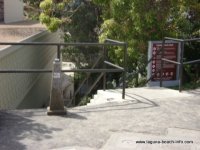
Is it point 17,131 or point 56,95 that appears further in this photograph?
point 56,95

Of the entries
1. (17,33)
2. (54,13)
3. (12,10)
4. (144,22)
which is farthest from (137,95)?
(12,10)

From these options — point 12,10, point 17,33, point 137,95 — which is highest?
point 12,10

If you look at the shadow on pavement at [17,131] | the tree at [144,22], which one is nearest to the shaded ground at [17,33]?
the tree at [144,22]

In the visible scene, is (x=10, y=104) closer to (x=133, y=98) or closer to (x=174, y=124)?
(x=133, y=98)

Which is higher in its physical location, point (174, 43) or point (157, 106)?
point (174, 43)

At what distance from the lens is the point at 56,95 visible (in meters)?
6.77

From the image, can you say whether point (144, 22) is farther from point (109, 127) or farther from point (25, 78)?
point (25, 78)

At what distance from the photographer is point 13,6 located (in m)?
26.1

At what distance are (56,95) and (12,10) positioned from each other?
2032 cm

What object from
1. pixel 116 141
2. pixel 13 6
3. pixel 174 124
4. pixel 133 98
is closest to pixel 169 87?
pixel 133 98

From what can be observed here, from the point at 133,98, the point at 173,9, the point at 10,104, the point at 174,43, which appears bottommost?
the point at 10,104

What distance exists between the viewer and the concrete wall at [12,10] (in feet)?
83.0

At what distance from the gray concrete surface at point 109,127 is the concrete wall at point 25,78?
432 cm

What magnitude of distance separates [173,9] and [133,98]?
144 inches
